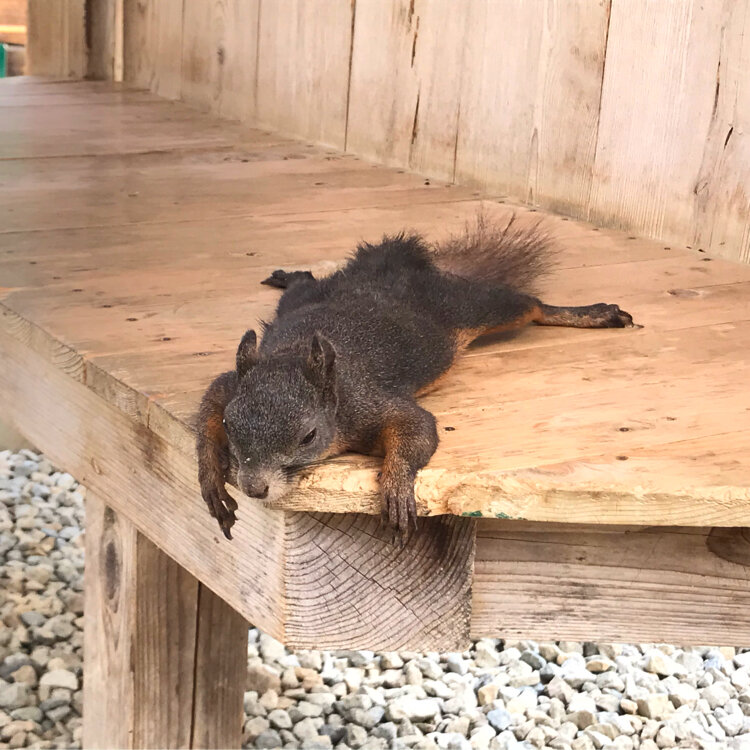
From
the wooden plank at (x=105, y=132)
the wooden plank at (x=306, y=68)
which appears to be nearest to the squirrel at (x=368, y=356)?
the wooden plank at (x=306, y=68)

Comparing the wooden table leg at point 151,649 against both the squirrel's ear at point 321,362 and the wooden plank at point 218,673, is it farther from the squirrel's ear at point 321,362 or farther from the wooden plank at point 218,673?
the squirrel's ear at point 321,362

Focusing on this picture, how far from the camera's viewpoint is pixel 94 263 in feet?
8.02

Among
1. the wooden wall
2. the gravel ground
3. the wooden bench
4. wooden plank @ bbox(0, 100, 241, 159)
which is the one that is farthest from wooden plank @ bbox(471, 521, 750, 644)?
wooden plank @ bbox(0, 100, 241, 159)

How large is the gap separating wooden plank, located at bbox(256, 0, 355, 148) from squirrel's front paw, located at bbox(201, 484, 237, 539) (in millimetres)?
2413

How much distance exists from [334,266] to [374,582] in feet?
3.70

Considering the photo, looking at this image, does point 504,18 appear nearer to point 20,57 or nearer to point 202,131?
point 202,131

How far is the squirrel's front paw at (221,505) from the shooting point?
1496 mm

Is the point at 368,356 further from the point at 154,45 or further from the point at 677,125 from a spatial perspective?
the point at 154,45

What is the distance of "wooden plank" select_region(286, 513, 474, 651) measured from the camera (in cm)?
146

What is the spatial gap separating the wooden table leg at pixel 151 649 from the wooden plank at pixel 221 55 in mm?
2362

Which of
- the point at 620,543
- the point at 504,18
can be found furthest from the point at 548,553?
the point at 504,18

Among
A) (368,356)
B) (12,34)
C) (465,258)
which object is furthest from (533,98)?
(12,34)

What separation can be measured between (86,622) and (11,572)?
1450mm

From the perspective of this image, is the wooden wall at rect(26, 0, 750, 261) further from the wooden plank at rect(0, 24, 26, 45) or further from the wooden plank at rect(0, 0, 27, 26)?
the wooden plank at rect(0, 0, 27, 26)
